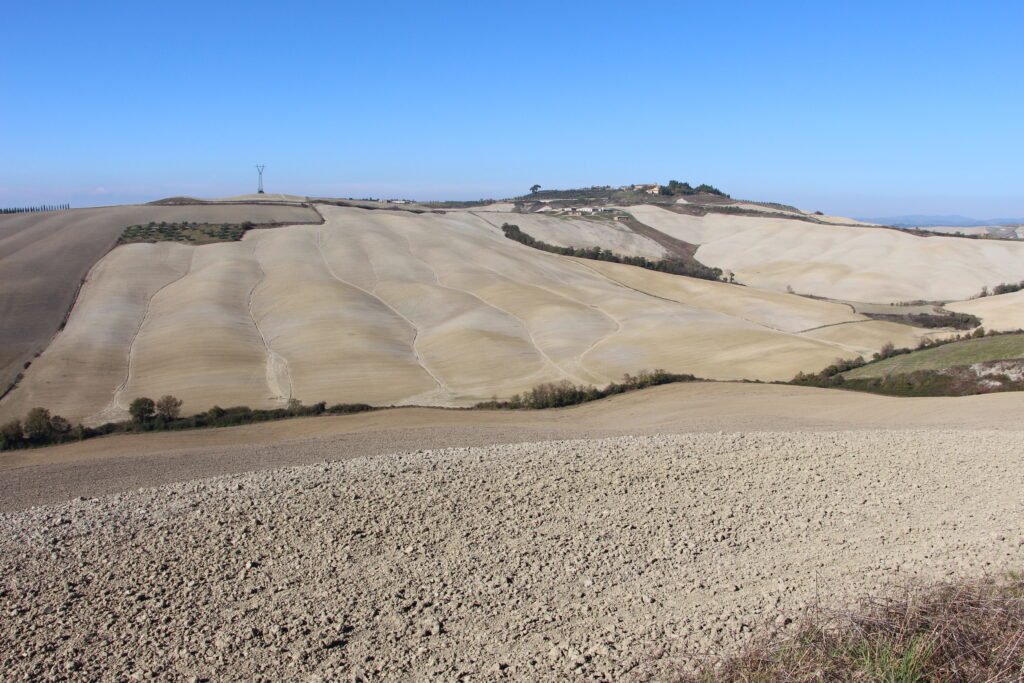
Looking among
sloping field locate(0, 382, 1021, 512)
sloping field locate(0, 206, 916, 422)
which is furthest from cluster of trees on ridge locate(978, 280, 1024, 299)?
sloping field locate(0, 382, 1021, 512)

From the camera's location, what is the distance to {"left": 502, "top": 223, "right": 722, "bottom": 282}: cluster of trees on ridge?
87562 millimetres

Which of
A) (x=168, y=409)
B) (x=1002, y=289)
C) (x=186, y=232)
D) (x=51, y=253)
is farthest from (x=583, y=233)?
(x=168, y=409)

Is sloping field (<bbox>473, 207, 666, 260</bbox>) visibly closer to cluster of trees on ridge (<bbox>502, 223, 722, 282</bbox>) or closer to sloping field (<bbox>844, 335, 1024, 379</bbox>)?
cluster of trees on ridge (<bbox>502, 223, 722, 282</bbox>)

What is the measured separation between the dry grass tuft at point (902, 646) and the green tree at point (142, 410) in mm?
30955

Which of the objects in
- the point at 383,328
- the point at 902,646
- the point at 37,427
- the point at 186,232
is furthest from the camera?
the point at 186,232

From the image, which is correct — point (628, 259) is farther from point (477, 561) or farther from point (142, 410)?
point (477, 561)

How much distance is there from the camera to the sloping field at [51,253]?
156 ft

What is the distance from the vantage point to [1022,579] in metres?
9.95

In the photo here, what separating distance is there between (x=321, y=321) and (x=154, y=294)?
51.7 feet

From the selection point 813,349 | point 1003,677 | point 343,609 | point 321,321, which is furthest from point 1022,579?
point 321,321

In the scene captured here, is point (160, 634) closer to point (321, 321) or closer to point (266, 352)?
point (266, 352)

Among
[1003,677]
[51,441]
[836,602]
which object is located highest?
[1003,677]

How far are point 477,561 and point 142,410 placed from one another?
26602mm

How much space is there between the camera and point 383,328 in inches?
2052
